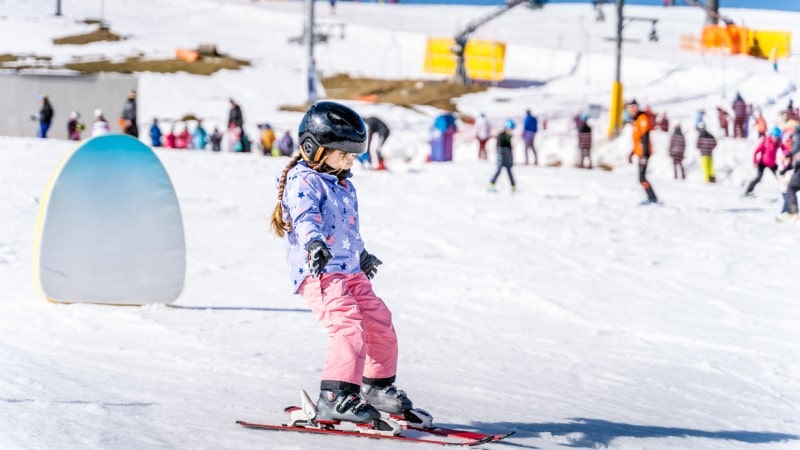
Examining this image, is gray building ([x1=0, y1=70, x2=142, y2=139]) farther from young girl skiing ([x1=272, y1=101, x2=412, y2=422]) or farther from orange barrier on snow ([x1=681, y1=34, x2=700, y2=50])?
orange barrier on snow ([x1=681, y1=34, x2=700, y2=50])

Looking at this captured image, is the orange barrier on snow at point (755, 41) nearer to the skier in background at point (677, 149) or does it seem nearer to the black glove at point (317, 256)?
the skier in background at point (677, 149)

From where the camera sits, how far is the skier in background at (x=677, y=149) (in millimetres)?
24859

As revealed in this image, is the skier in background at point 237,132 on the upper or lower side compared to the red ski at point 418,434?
lower

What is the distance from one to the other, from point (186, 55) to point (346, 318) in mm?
46332

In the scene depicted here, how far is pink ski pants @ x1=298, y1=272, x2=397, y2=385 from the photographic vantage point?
444cm

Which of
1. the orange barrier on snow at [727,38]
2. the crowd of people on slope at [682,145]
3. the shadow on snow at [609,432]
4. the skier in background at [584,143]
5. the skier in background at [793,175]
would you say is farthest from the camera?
the orange barrier on snow at [727,38]

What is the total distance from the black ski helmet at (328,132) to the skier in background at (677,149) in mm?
21198

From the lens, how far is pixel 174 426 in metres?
4.36

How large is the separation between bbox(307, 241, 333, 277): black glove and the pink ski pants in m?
0.23

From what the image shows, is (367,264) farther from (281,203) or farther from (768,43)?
(768,43)

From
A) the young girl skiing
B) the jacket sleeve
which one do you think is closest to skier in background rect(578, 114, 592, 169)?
the young girl skiing

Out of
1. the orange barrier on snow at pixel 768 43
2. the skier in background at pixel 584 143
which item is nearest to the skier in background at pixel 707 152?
the skier in background at pixel 584 143

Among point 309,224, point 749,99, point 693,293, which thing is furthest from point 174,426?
point 749,99

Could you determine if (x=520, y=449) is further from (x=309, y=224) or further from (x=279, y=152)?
(x=279, y=152)
